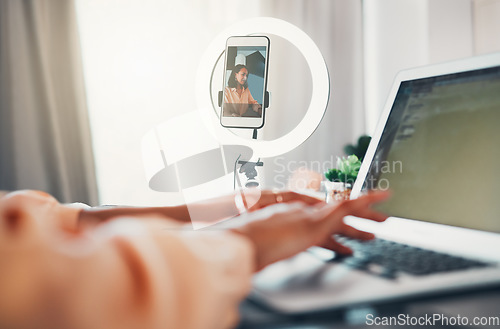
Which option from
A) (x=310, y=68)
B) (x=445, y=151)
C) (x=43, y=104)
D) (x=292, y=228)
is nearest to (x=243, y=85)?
(x=310, y=68)

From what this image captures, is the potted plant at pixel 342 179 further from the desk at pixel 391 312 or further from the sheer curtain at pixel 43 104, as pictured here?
the sheer curtain at pixel 43 104

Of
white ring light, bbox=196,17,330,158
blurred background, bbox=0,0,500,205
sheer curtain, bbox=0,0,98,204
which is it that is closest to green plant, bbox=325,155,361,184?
white ring light, bbox=196,17,330,158

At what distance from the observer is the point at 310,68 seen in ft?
2.92

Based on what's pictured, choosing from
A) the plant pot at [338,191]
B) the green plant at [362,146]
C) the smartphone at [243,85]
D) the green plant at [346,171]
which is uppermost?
the smartphone at [243,85]

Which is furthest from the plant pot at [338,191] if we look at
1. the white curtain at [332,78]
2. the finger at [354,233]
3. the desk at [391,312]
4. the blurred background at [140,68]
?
the white curtain at [332,78]

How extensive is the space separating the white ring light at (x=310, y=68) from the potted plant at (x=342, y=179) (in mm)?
110

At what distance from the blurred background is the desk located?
6.18ft

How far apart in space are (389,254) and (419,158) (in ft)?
0.73

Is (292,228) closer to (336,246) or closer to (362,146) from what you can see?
(336,246)

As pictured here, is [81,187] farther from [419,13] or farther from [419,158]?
[419,13]

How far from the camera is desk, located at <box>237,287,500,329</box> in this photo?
0.87 feet

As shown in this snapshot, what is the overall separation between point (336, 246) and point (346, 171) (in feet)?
1.67

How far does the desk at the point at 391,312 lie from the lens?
0.87 ft

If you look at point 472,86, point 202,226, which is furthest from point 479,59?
point 202,226
